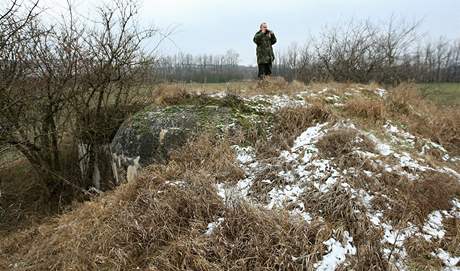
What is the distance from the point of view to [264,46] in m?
8.77

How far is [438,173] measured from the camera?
181 inches

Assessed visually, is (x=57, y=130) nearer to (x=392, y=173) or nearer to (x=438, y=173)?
(x=392, y=173)

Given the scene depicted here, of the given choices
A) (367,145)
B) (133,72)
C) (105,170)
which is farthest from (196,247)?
(133,72)

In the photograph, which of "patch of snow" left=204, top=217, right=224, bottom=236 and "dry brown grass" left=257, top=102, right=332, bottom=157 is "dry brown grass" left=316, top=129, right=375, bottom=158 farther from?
"patch of snow" left=204, top=217, right=224, bottom=236

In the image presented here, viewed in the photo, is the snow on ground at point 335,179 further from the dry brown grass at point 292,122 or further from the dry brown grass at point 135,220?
the dry brown grass at point 135,220

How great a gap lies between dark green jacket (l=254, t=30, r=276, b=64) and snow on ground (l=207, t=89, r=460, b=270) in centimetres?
352

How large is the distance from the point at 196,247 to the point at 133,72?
17.0ft

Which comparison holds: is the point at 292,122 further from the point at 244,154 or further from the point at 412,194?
the point at 412,194

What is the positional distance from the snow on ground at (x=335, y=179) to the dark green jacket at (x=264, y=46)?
352 cm

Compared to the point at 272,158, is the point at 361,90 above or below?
above

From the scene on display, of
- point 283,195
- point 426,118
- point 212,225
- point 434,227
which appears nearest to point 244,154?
point 283,195

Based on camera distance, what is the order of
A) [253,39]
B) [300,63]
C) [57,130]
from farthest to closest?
[300,63], [253,39], [57,130]

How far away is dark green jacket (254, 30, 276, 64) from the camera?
8719mm

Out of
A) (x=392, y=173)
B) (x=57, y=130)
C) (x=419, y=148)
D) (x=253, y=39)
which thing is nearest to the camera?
(x=392, y=173)
